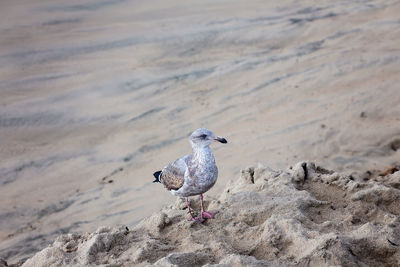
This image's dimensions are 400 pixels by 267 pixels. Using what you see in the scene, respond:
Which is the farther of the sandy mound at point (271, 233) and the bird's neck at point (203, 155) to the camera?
the bird's neck at point (203, 155)

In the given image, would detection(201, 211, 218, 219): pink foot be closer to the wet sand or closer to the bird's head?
the bird's head

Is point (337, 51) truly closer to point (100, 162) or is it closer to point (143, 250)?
point (100, 162)

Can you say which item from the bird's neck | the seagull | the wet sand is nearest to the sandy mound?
the seagull

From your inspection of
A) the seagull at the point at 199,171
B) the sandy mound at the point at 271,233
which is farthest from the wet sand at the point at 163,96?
the seagull at the point at 199,171

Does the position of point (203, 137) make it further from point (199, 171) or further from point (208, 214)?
point (208, 214)

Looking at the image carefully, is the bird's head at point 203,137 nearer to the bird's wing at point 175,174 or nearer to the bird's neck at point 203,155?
the bird's neck at point 203,155

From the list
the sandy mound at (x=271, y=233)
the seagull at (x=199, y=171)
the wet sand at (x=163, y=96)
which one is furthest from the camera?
the wet sand at (x=163, y=96)

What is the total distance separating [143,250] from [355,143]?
3128 millimetres

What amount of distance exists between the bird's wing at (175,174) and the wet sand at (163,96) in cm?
123

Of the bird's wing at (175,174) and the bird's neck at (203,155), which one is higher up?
the bird's neck at (203,155)

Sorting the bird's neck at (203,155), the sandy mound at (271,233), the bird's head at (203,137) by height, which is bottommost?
the sandy mound at (271,233)

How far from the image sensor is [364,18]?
802 cm

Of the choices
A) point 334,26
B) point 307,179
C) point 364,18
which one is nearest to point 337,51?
point 334,26

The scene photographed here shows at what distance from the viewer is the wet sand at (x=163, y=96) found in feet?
15.1
